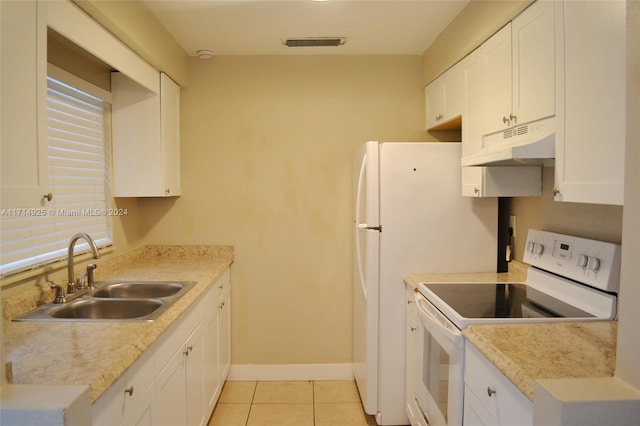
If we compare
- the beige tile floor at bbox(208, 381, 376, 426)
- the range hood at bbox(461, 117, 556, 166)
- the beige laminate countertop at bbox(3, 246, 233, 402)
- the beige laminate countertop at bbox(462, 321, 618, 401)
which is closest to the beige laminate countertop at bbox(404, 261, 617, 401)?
the beige laminate countertop at bbox(462, 321, 618, 401)

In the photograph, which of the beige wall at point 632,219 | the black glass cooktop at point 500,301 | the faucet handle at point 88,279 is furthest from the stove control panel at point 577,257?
the faucet handle at point 88,279

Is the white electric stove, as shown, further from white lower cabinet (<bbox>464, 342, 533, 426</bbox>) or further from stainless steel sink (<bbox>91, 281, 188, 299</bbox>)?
stainless steel sink (<bbox>91, 281, 188, 299</bbox>)

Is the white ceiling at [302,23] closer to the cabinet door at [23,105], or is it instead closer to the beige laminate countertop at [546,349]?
the cabinet door at [23,105]

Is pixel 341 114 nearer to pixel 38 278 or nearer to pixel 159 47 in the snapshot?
Result: pixel 159 47

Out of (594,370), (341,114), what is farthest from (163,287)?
(594,370)

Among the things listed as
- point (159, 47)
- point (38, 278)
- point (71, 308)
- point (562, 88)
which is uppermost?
point (159, 47)

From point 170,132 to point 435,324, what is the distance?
2.13 m

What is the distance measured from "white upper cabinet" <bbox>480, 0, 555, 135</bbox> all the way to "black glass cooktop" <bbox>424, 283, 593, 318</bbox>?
797mm

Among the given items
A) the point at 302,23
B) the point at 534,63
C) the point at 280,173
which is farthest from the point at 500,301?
the point at 302,23

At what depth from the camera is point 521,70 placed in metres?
1.71

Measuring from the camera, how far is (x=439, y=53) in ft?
8.79

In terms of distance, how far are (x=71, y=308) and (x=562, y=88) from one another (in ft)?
7.40

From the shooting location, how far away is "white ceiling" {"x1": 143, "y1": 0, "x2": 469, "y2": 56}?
223 centimetres

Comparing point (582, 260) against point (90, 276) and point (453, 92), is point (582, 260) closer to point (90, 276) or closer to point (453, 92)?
point (453, 92)
